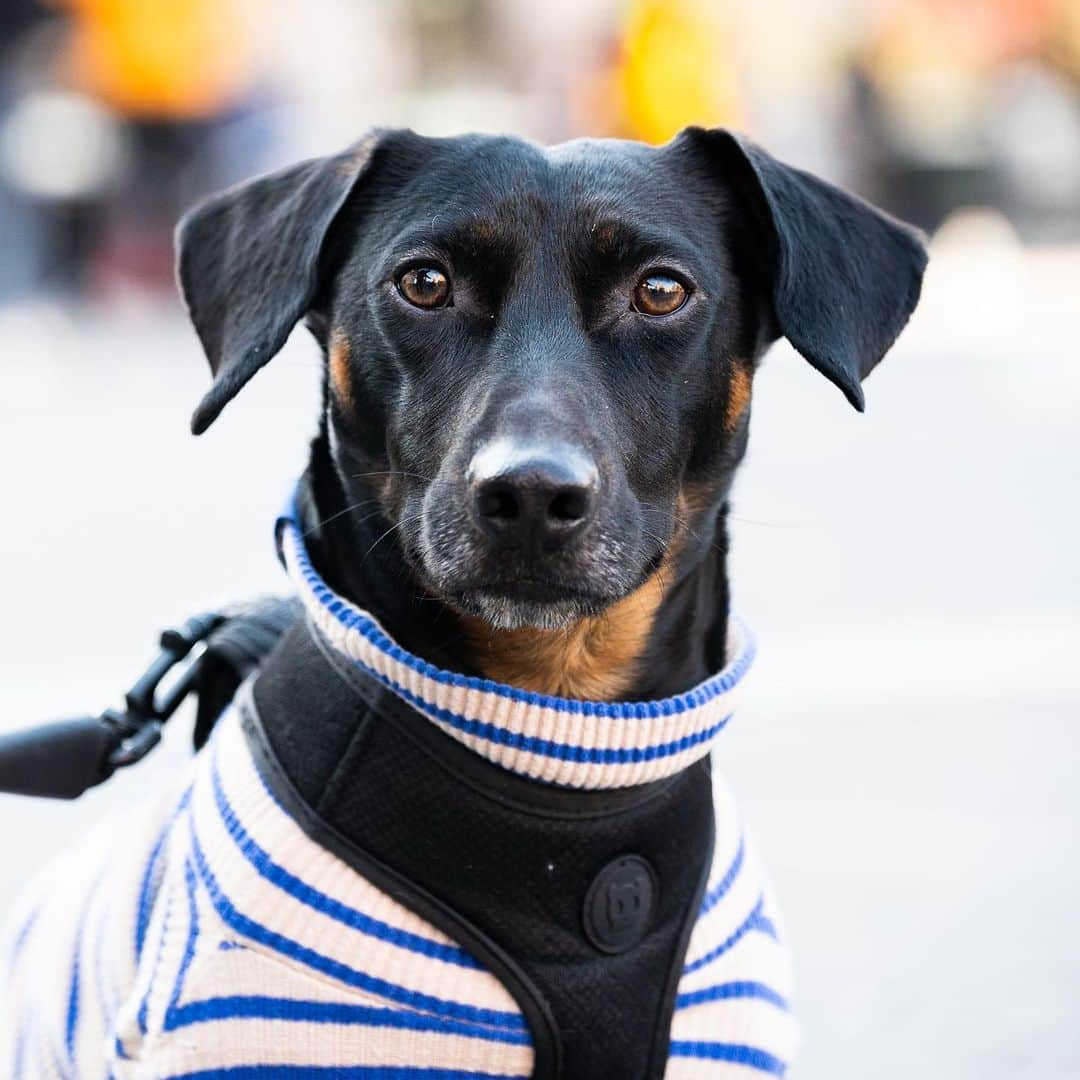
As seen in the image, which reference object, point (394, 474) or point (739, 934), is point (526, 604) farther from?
A: point (739, 934)

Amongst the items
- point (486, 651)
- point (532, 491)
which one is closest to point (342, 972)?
point (486, 651)

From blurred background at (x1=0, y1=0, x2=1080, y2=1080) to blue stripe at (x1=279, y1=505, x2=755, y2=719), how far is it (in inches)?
40.2

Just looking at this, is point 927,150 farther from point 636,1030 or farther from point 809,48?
point 636,1030

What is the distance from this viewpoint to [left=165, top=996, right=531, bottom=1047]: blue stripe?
84.8 inches

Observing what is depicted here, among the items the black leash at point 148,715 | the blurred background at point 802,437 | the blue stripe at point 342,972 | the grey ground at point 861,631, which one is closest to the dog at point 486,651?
the blue stripe at point 342,972

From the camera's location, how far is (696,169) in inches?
103

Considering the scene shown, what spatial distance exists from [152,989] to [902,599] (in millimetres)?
4109

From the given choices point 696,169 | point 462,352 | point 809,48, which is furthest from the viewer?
point 809,48

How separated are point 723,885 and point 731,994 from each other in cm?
15

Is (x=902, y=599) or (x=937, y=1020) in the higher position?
(x=902, y=599)

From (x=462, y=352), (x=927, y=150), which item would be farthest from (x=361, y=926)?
(x=927, y=150)

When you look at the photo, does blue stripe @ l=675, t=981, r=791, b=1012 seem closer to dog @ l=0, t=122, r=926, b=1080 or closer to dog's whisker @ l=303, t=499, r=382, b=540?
dog @ l=0, t=122, r=926, b=1080

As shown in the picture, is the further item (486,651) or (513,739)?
(486,651)

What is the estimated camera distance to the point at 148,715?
278 centimetres
